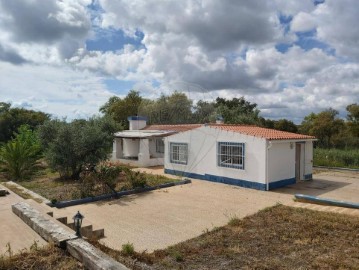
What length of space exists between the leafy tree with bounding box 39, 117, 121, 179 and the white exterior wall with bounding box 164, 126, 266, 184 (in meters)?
4.34

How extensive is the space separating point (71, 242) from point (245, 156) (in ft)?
34.0

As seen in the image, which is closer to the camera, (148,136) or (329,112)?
(148,136)

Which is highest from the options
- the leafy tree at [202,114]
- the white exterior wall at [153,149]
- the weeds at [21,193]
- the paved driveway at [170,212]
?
the leafy tree at [202,114]

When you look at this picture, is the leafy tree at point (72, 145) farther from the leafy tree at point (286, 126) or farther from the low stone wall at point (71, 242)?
the leafy tree at point (286, 126)

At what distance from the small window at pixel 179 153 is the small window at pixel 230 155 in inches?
107

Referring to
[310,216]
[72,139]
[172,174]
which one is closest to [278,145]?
[310,216]

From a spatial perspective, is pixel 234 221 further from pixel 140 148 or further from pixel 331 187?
pixel 140 148

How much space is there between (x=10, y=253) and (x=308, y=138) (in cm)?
1436

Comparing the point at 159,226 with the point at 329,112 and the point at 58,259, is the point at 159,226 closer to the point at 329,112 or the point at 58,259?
the point at 58,259

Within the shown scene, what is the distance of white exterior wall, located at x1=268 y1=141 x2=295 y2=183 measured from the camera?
14188mm

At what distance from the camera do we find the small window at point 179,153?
18141mm

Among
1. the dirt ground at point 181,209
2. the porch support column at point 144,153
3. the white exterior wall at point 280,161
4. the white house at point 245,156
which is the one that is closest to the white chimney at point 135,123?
the porch support column at point 144,153

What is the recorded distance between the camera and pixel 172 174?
1875cm

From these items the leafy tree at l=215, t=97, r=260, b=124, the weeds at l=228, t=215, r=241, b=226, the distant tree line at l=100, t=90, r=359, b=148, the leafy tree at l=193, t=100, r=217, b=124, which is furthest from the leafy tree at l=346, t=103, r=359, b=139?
the weeds at l=228, t=215, r=241, b=226
